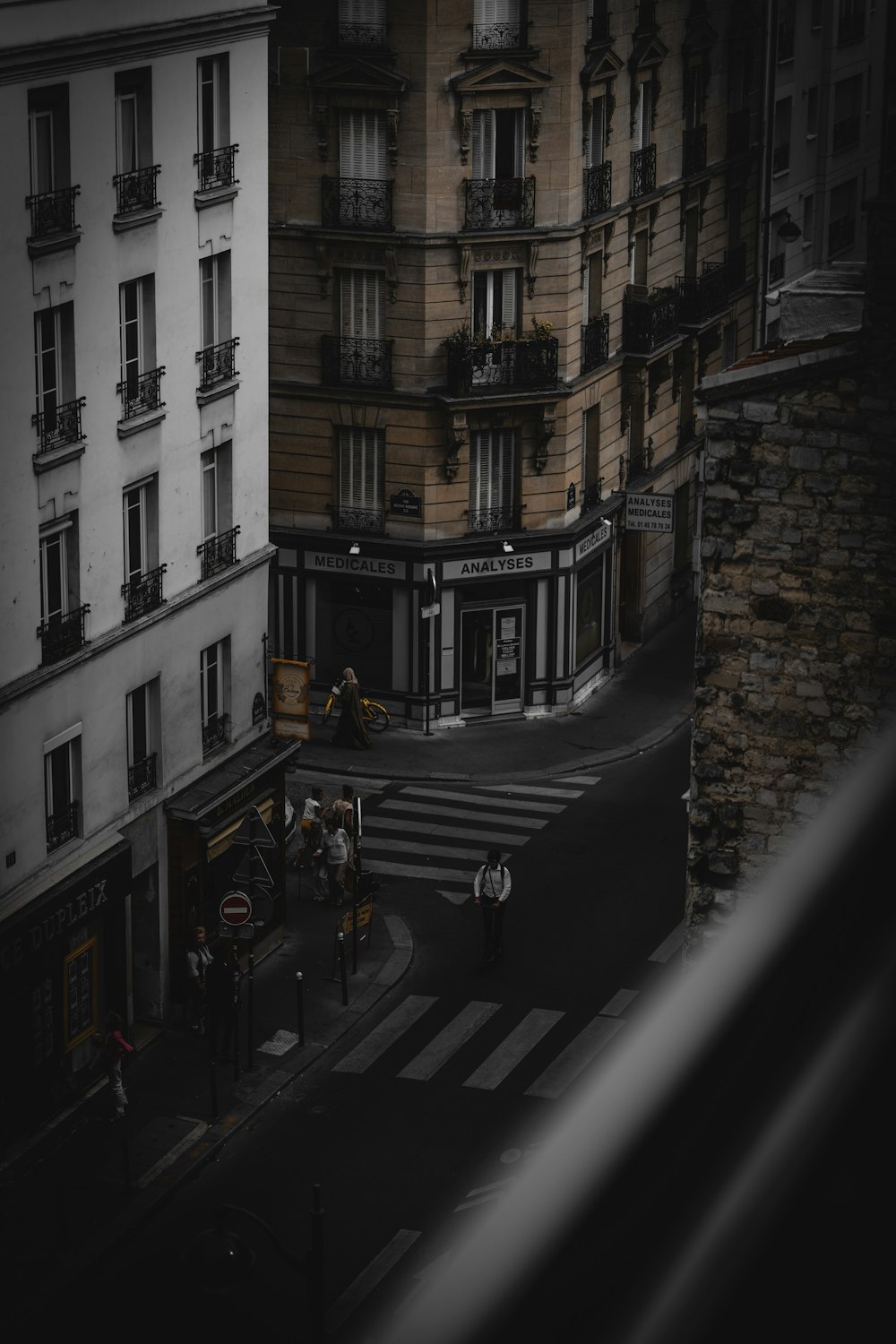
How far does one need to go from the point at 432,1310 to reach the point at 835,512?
555 inches

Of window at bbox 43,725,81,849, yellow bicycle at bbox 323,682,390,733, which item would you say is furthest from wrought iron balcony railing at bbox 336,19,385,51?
window at bbox 43,725,81,849

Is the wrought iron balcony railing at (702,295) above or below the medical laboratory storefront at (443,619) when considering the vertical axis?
above

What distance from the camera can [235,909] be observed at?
2747cm

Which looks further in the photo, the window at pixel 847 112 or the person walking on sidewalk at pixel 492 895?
the window at pixel 847 112

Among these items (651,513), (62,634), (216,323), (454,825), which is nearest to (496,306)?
(651,513)

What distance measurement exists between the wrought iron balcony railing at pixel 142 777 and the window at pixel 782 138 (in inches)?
1351

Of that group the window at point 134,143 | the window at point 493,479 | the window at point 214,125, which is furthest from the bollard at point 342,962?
the window at point 493,479

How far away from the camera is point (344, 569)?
4278 cm

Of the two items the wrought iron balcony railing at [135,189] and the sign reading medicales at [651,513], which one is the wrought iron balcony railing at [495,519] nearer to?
the sign reading medicales at [651,513]

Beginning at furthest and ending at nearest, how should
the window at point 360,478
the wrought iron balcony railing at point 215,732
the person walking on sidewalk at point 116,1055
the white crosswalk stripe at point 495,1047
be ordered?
the window at point 360,478
the wrought iron balcony railing at point 215,732
the white crosswalk stripe at point 495,1047
the person walking on sidewalk at point 116,1055

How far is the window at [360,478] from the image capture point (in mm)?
42688

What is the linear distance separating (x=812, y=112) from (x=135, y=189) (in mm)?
36815

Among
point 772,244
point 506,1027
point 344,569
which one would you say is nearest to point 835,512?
point 506,1027

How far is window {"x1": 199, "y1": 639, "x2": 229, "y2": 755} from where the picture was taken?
3016 centimetres
